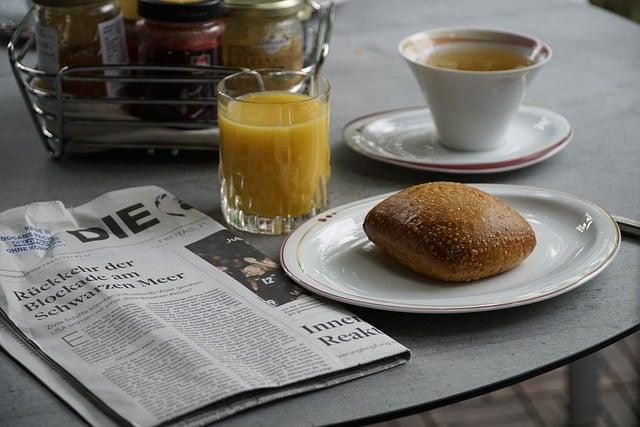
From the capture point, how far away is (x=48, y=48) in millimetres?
942

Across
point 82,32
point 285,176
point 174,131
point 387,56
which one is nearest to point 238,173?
point 285,176

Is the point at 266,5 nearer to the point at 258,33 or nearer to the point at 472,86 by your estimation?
the point at 258,33

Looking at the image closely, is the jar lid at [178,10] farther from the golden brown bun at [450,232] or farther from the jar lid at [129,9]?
the golden brown bun at [450,232]

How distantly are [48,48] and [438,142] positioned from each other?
41 cm

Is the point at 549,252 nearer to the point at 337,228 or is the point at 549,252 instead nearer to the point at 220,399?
the point at 337,228

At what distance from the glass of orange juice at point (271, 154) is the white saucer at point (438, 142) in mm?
122

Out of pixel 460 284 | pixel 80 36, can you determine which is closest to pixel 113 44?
pixel 80 36

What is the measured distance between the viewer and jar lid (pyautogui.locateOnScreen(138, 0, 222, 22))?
881mm

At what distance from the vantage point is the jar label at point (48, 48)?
936mm

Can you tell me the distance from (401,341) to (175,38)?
1.33 ft

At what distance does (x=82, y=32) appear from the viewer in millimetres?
942

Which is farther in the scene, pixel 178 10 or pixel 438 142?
pixel 438 142

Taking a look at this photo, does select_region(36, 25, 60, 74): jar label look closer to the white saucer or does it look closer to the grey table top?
the grey table top

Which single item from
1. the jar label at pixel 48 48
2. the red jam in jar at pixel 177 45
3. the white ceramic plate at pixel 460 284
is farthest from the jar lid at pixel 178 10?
the white ceramic plate at pixel 460 284
